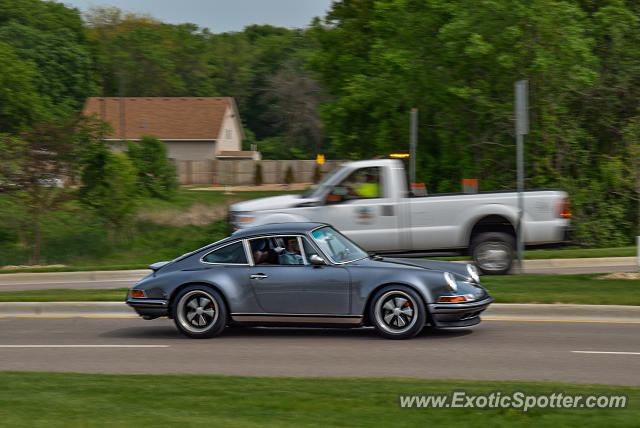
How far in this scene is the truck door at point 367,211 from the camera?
15.4 meters

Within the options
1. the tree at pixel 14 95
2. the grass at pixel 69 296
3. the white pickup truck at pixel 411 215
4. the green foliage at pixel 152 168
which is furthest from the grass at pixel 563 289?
the tree at pixel 14 95

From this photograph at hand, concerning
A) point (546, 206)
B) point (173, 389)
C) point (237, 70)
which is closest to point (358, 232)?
point (546, 206)

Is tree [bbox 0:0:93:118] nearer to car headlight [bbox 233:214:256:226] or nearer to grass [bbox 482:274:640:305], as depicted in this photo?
car headlight [bbox 233:214:256:226]

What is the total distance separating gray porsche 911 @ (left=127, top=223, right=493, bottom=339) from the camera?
32.7 ft

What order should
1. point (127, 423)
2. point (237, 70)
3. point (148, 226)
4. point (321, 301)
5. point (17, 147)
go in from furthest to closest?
point (237, 70) < point (148, 226) < point (17, 147) < point (321, 301) < point (127, 423)

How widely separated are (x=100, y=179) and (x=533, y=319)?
2016cm

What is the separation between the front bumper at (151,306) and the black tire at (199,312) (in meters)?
0.12

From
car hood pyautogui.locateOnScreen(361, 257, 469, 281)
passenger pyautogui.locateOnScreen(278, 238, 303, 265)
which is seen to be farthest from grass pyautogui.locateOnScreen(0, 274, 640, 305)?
passenger pyautogui.locateOnScreen(278, 238, 303, 265)

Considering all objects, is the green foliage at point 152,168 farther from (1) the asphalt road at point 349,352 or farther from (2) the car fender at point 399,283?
(2) the car fender at point 399,283

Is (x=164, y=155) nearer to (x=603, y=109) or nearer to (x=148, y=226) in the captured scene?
(x=148, y=226)

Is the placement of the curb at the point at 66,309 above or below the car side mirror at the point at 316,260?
below

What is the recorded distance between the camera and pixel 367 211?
1540 cm

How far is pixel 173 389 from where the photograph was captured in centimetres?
721

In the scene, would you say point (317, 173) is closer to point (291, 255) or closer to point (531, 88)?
point (531, 88)
